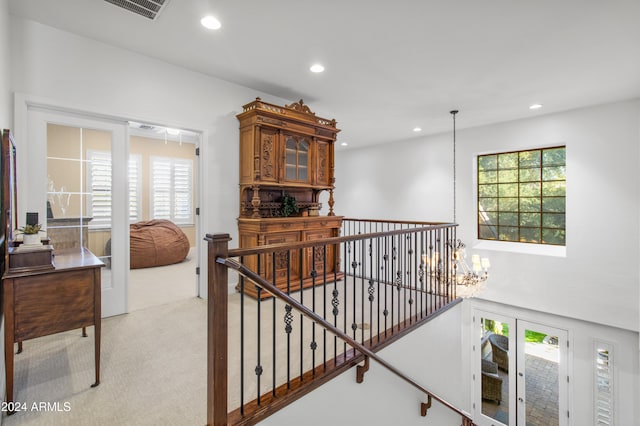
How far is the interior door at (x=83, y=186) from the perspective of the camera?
2754mm

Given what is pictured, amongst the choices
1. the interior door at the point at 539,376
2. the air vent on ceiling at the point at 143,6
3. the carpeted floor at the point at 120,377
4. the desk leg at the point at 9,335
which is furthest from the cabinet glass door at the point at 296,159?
the interior door at the point at 539,376

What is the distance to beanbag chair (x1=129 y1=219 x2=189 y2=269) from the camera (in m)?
5.66

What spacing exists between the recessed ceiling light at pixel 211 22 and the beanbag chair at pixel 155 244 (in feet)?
14.6

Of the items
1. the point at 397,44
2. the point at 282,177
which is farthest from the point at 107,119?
the point at 397,44

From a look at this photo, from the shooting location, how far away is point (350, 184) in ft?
27.4

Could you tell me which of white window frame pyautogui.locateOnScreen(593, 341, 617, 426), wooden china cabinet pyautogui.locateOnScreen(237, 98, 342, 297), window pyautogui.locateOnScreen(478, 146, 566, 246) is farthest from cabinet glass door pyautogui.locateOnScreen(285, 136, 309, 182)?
white window frame pyautogui.locateOnScreen(593, 341, 617, 426)

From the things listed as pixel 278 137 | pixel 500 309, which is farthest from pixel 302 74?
pixel 500 309

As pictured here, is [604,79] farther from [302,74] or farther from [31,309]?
[31,309]

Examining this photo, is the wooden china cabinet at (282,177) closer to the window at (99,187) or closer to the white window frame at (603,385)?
the window at (99,187)

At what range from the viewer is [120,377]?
212 centimetres

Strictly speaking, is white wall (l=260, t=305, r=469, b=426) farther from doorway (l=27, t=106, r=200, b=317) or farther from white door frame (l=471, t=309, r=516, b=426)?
doorway (l=27, t=106, r=200, b=317)

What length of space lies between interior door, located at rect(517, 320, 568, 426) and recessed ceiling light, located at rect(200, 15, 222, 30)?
6.23m

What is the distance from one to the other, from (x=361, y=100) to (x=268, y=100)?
1.39 metres

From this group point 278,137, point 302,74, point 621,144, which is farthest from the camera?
point 621,144
